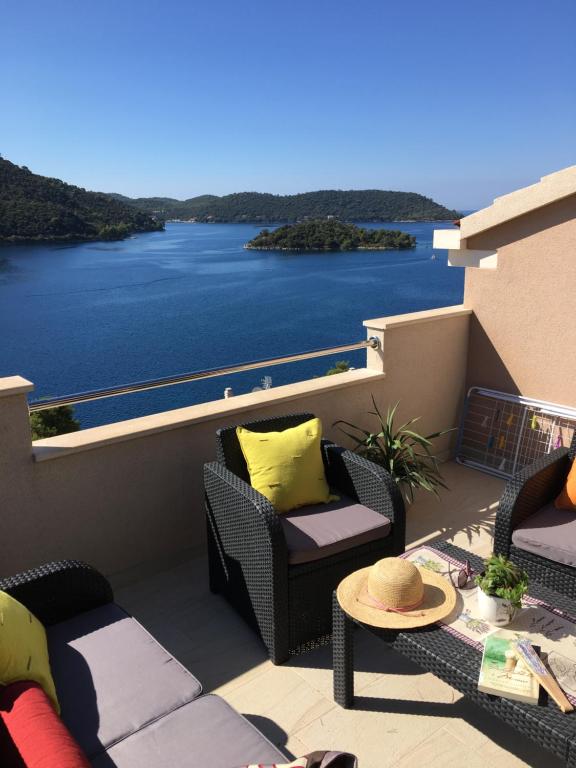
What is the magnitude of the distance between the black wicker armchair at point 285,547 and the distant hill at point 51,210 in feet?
125

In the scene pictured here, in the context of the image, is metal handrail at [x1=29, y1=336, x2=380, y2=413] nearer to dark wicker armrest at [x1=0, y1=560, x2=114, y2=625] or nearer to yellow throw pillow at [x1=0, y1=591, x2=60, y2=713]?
dark wicker armrest at [x1=0, y1=560, x2=114, y2=625]

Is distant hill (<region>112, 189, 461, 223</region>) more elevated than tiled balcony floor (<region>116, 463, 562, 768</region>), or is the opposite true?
distant hill (<region>112, 189, 461, 223</region>)

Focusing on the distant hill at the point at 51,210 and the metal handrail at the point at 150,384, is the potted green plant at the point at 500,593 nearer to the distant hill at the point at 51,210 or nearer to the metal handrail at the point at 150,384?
the metal handrail at the point at 150,384

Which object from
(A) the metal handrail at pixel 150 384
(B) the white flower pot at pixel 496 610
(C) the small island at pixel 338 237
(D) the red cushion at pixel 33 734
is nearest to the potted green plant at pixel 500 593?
(B) the white flower pot at pixel 496 610

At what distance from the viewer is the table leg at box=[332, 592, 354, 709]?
2273 mm

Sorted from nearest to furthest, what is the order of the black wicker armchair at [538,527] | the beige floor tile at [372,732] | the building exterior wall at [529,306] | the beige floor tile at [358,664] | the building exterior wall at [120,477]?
the beige floor tile at [372,732]
the beige floor tile at [358,664]
the black wicker armchair at [538,527]
the building exterior wall at [120,477]
the building exterior wall at [529,306]

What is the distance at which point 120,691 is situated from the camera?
1.83 meters

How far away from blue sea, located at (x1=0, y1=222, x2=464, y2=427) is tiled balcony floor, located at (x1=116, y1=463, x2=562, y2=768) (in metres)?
36.6

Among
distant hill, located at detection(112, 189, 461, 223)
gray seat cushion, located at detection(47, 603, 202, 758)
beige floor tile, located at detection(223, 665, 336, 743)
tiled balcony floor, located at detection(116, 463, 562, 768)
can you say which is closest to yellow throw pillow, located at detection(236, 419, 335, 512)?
tiled balcony floor, located at detection(116, 463, 562, 768)

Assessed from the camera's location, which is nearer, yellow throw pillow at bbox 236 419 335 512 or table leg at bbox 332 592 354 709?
table leg at bbox 332 592 354 709

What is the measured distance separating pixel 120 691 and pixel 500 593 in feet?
4.28

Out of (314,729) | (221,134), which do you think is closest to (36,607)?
(314,729)

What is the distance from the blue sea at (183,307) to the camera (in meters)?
46.7

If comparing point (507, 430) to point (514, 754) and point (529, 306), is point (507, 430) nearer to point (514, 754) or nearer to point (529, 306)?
point (529, 306)
